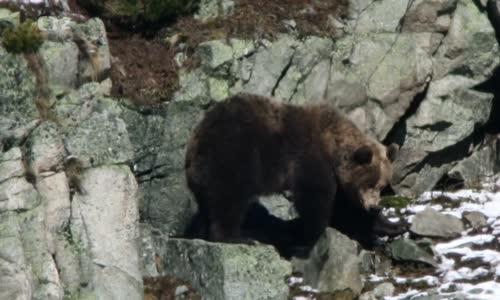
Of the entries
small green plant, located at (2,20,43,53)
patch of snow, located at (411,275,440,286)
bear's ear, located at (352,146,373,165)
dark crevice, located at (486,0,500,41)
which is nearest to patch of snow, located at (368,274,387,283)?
patch of snow, located at (411,275,440,286)

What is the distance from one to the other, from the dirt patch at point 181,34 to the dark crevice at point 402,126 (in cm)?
150

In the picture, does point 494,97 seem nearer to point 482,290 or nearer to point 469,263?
point 469,263

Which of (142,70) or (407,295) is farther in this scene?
(142,70)

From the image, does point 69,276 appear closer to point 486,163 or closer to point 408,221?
Result: point 408,221

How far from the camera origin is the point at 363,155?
19234 millimetres

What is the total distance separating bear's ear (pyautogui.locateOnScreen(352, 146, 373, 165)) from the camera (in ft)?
62.9

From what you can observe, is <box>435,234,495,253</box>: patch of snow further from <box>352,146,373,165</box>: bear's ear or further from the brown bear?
<box>352,146,373,165</box>: bear's ear

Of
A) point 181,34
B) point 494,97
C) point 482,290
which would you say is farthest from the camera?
point 494,97

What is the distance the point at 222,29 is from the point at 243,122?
2.54 meters

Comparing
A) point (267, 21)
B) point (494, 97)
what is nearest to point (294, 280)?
point (267, 21)

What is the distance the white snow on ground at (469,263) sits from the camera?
56.0 ft

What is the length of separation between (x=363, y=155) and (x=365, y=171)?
1.04ft

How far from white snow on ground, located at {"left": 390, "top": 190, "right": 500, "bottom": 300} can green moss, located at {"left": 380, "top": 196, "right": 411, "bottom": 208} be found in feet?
1.17

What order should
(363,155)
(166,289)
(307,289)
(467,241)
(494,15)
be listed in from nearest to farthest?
(166,289), (307,289), (467,241), (363,155), (494,15)
